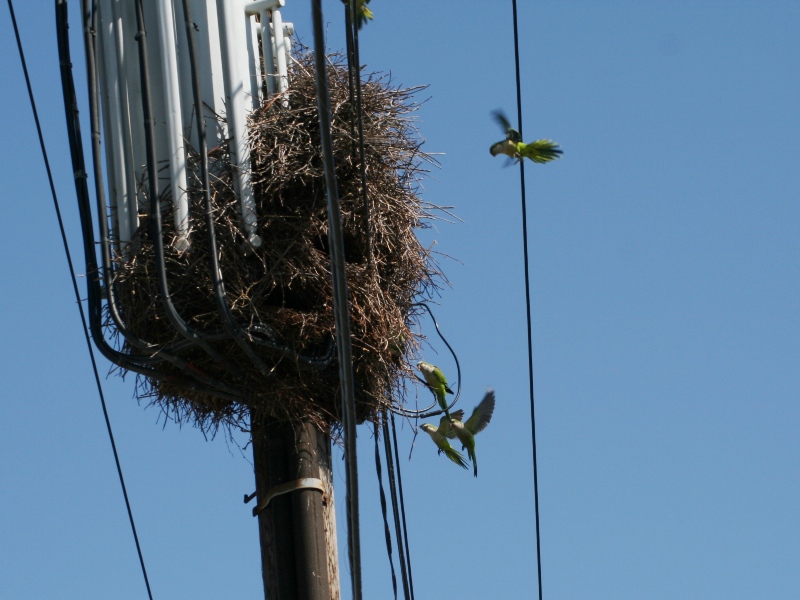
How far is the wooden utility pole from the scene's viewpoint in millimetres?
4152

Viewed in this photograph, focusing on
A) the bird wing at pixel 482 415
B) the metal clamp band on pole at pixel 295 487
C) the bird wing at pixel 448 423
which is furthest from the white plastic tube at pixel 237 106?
the bird wing at pixel 482 415

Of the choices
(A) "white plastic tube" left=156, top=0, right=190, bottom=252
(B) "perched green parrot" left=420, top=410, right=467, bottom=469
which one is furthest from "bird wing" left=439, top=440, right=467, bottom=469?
(A) "white plastic tube" left=156, top=0, right=190, bottom=252

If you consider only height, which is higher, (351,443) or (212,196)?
(212,196)

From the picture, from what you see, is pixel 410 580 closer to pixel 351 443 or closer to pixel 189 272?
pixel 189 272

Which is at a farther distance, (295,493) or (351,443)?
(295,493)

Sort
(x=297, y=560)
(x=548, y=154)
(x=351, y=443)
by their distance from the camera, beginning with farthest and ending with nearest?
(x=548, y=154), (x=297, y=560), (x=351, y=443)

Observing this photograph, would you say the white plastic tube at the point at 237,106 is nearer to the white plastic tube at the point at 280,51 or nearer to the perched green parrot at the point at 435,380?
the white plastic tube at the point at 280,51

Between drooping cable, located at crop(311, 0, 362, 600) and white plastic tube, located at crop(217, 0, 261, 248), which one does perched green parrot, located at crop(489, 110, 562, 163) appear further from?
drooping cable, located at crop(311, 0, 362, 600)

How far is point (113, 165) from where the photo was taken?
4.65 m

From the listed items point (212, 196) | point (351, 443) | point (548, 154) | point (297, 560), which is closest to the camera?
point (351, 443)

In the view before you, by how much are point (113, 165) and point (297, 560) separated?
1.60 meters

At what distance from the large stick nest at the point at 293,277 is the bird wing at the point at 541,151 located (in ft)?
1.76

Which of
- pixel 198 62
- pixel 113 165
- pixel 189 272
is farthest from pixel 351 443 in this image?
pixel 198 62

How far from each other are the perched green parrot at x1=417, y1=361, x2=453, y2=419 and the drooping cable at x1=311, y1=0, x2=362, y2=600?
2.09 metres
